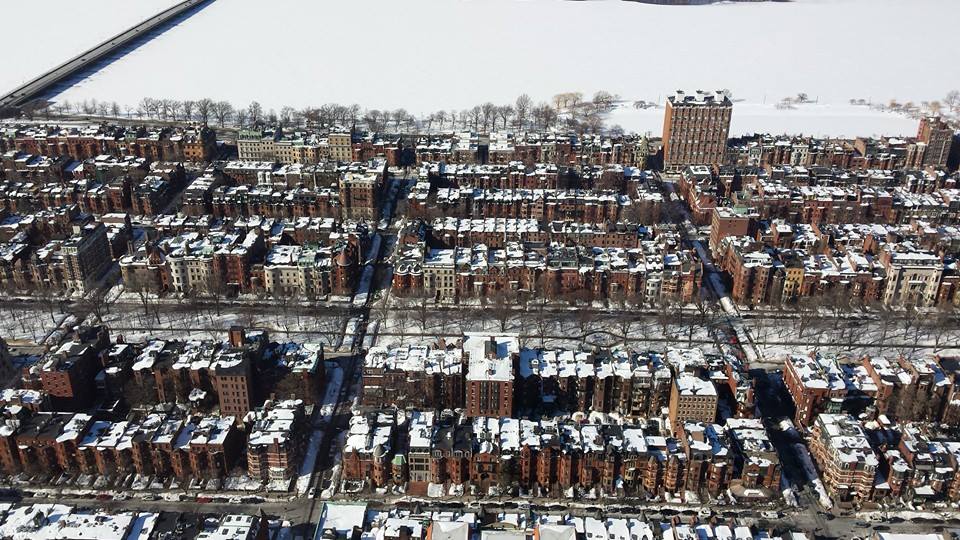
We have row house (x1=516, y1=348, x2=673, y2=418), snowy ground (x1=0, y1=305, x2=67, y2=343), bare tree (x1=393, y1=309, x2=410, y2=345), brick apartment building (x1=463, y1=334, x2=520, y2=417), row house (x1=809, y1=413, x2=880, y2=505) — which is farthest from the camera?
bare tree (x1=393, y1=309, x2=410, y2=345)

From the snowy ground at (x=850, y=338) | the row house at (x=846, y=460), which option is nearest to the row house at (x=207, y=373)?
the row house at (x=846, y=460)

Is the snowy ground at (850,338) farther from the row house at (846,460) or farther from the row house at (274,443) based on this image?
the row house at (274,443)

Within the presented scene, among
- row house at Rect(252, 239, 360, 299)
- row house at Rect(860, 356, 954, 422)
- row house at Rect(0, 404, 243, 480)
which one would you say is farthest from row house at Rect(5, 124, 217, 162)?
row house at Rect(860, 356, 954, 422)

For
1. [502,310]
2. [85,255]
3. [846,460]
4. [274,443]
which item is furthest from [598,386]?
[85,255]

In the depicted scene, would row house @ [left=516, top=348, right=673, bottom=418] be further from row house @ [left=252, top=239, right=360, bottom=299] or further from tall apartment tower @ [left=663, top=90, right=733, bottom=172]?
tall apartment tower @ [left=663, top=90, right=733, bottom=172]

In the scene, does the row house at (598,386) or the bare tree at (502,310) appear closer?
the row house at (598,386)

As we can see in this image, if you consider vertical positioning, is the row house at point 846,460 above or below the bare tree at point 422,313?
below

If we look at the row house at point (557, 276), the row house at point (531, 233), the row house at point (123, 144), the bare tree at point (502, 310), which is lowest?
the bare tree at point (502, 310)

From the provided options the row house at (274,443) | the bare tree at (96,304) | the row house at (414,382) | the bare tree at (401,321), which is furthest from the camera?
the bare tree at (96,304)
